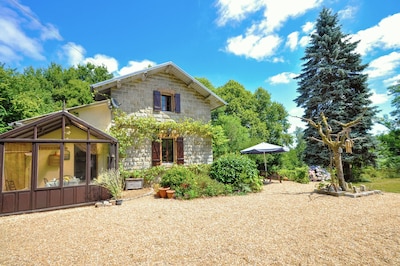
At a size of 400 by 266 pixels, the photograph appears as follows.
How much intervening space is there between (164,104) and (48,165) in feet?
20.8

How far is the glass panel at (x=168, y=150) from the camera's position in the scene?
11477mm

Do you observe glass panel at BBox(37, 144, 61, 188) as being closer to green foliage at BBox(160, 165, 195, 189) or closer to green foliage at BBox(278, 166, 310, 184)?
green foliage at BBox(160, 165, 195, 189)

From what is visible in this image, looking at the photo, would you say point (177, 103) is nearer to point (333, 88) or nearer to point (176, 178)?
point (176, 178)

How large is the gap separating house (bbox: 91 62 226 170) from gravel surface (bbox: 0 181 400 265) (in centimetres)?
436

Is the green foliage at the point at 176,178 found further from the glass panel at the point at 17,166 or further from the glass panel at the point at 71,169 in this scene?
the glass panel at the point at 17,166

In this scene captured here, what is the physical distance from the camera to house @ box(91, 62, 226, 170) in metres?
10.0

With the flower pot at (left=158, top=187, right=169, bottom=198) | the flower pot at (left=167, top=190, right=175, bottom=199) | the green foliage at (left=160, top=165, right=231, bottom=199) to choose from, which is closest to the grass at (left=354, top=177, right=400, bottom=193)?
the green foliage at (left=160, top=165, right=231, bottom=199)

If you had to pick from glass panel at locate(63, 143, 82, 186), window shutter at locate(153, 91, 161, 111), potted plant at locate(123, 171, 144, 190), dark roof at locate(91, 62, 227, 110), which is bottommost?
potted plant at locate(123, 171, 144, 190)

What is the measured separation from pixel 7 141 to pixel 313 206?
8.69m

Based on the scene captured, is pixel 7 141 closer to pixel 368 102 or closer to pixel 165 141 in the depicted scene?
pixel 165 141

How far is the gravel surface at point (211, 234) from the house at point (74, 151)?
0.56 meters

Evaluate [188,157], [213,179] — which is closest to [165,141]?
[188,157]

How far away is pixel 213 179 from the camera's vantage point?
8828mm

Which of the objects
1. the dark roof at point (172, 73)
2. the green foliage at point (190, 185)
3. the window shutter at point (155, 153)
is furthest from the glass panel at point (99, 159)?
the dark roof at point (172, 73)
